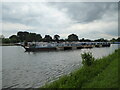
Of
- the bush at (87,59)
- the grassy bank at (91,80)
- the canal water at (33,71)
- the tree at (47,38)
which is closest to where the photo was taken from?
the grassy bank at (91,80)

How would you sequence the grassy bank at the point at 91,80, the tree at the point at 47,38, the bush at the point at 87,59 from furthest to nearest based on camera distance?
the tree at the point at 47,38 → the bush at the point at 87,59 → the grassy bank at the point at 91,80

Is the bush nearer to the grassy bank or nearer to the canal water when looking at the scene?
the canal water

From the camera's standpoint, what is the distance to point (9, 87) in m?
15.4

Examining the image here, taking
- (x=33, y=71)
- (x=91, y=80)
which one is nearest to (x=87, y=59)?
(x=91, y=80)

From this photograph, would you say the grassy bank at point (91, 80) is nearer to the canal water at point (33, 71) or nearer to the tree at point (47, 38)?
the canal water at point (33, 71)

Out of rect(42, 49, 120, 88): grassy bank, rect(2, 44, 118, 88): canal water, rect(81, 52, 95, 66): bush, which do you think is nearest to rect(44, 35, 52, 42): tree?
rect(2, 44, 118, 88): canal water

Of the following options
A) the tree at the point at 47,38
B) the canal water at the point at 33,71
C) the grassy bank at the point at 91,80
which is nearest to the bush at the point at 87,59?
the canal water at the point at 33,71

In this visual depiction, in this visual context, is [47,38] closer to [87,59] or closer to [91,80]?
[87,59]

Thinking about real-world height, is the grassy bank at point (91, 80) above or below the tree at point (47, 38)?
below

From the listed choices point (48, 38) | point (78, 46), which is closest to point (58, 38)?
point (48, 38)

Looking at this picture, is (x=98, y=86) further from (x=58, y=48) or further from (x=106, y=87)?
(x=58, y=48)

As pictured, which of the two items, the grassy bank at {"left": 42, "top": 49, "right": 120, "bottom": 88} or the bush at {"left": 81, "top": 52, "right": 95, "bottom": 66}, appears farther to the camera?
the bush at {"left": 81, "top": 52, "right": 95, "bottom": 66}

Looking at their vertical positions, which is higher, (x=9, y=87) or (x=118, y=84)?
(x=118, y=84)

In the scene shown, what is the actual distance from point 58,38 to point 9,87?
160781 mm
